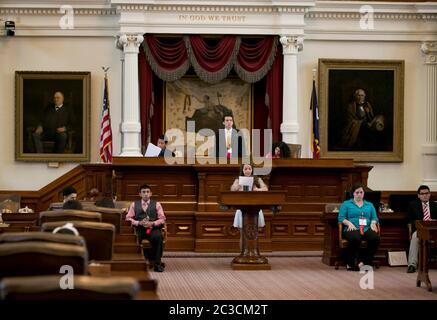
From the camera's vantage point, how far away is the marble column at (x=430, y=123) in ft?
74.0

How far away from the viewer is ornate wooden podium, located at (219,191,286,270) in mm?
14594

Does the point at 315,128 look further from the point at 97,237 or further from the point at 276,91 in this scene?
the point at 97,237

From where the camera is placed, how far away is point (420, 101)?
22656mm

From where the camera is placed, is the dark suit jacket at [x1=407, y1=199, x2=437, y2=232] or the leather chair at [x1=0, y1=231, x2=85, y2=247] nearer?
the leather chair at [x1=0, y1=231, x2=85, y2=247]

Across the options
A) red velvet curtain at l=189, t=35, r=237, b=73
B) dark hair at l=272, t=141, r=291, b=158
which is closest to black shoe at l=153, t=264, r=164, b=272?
dark hair at l=272, t=141, r=291, b=158

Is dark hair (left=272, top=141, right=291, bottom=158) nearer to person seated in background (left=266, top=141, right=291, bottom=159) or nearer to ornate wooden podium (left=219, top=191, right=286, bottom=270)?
person seated in background (left=266, top=141, right=291, bottom=159)

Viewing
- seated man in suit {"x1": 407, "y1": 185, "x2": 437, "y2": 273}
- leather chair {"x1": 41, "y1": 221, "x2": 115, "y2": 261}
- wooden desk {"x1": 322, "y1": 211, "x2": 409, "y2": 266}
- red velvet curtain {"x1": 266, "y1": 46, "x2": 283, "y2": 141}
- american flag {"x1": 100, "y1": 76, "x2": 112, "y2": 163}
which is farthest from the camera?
red velvet curtain {"x1": 266, "y1": 46, "x2": 283, "y2": 141}

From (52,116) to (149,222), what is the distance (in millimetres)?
7991

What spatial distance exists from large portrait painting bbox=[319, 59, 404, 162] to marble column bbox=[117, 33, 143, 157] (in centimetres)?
432

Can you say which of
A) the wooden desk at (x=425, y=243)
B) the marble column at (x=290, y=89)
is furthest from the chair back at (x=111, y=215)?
the marble column at (x=290, y=89)

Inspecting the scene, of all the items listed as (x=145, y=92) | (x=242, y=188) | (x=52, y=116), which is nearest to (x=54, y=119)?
(x=52, y=116)

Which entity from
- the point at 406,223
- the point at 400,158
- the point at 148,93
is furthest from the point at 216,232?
the point at 400,158
